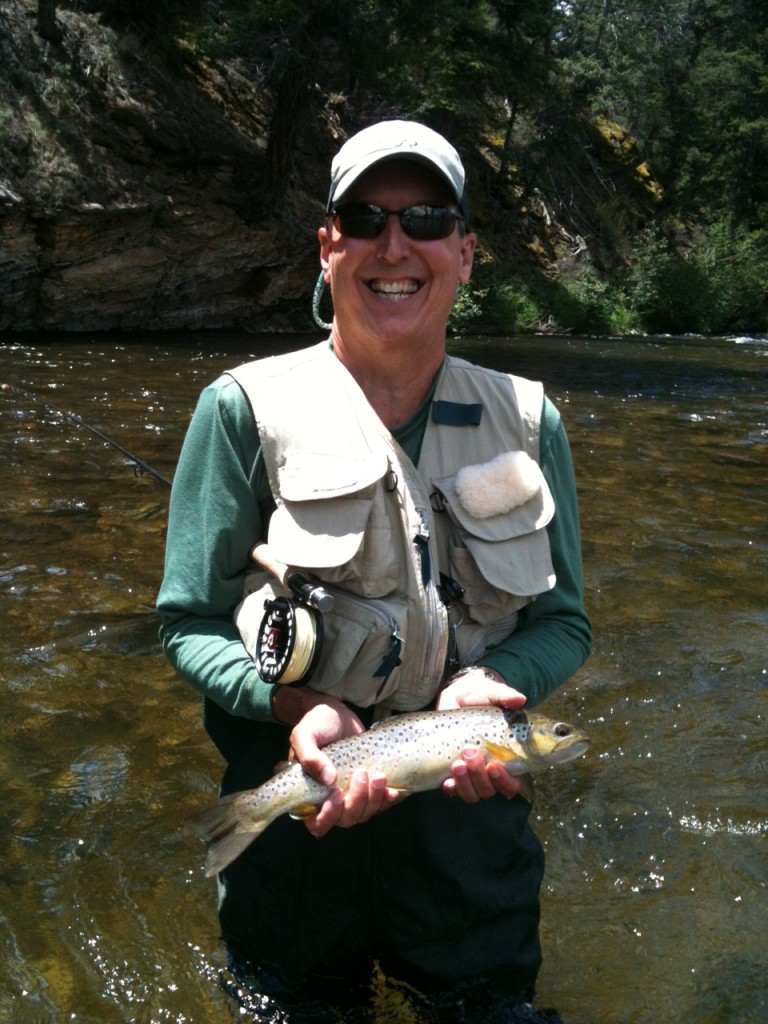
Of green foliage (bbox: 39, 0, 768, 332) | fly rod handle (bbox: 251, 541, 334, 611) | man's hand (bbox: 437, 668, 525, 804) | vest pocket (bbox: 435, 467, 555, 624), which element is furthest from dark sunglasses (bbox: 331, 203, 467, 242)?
green foliage (bbox: 39, 0, 768, 332)

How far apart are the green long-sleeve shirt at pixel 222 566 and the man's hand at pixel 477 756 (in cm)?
8

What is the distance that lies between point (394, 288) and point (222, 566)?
0.70 metres

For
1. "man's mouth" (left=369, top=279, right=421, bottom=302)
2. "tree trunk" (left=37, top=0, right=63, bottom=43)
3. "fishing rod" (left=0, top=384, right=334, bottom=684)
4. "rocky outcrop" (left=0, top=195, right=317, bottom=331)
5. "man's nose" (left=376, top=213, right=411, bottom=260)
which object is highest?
"tree trunk" (left=37, top=0, right=63, bottom=43)

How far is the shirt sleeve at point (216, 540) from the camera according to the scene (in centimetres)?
228

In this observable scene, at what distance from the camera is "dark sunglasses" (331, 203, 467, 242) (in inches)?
90.7

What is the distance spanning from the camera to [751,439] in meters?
11.6

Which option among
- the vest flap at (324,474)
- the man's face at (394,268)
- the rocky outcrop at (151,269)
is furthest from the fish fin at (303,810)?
the rocky outcrop at (151,269)

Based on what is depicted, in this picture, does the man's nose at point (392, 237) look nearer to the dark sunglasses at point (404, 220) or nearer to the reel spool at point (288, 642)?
the dark sunglasses at point (404, 220)

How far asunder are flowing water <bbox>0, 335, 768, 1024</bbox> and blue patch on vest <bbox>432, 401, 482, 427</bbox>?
141 centimetres

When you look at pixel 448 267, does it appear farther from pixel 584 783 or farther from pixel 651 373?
pixel 651 373

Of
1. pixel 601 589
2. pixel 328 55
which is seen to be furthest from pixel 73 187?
pixel 601 589

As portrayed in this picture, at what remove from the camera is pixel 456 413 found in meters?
2.44

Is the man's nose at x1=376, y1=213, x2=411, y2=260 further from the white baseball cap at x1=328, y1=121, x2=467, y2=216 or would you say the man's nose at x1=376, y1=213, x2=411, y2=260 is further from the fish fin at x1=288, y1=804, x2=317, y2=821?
the fish fin at x1=288, y1=804, x2=317, y2=821

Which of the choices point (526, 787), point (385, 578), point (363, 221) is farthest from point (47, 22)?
point (526, 787)
